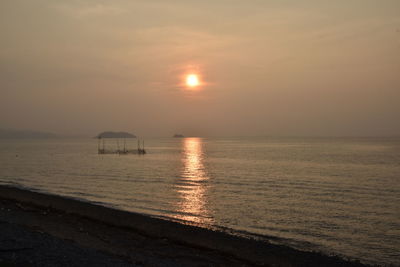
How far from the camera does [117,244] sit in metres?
13.8

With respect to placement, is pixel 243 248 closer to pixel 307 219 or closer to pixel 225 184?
pixel 307 219

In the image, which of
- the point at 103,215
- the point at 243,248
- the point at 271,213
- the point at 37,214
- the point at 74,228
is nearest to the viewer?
the point at 243,248

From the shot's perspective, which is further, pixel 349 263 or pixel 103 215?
pixel 103 215

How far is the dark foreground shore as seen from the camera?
10.3m

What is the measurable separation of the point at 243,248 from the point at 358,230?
8054mm

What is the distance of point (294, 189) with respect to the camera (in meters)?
35.6

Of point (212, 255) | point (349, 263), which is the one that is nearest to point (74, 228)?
point (212, 255)

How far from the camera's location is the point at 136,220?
19422 mm

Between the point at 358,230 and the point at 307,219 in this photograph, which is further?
the point at 307,219

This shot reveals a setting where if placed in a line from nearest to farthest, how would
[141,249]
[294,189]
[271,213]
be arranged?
[141,249] → [271,213] → [294,189]

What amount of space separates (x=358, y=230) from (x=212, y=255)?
9.96 meters

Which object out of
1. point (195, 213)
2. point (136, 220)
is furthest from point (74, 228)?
point (195, 213)

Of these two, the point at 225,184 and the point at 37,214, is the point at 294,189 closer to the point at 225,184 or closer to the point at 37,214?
the point at 225,184

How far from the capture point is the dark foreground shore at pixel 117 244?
1027cm
